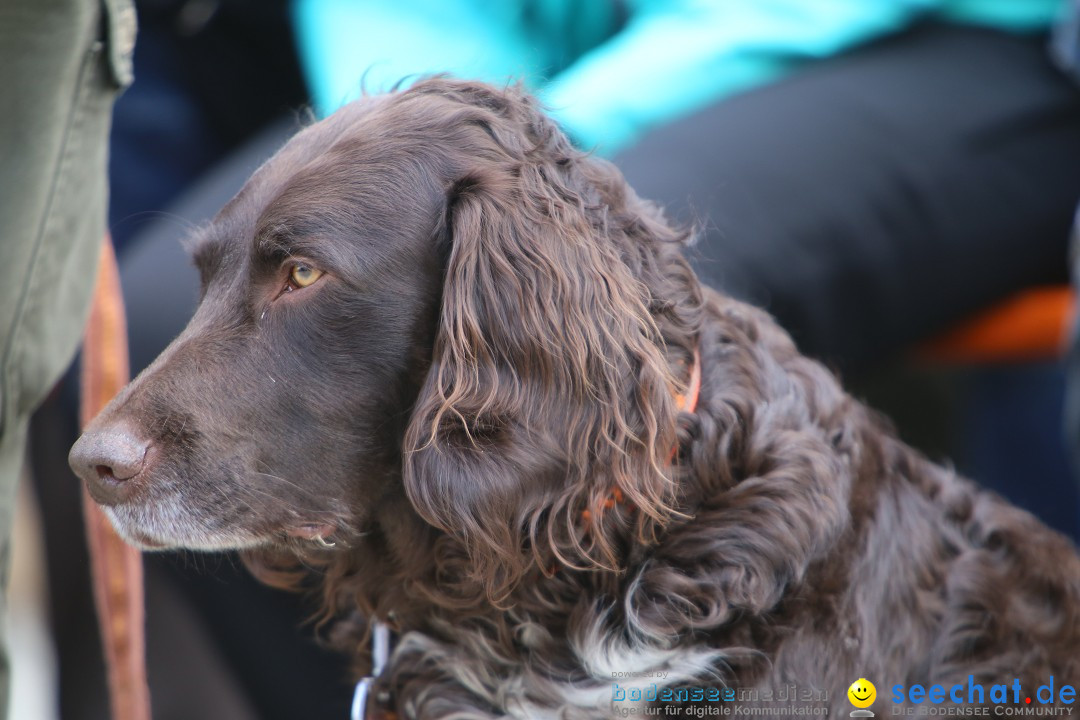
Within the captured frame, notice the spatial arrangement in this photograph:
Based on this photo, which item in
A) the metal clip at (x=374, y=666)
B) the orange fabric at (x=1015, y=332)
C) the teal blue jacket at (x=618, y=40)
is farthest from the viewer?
the orange fabric at (x=1015, y=332)

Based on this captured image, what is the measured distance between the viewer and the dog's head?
5.41 ft

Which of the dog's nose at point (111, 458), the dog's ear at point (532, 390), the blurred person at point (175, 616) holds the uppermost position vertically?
the dog's ear at point (532, 390)

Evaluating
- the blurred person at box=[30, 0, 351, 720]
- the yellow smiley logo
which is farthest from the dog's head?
the blurred person at box=[30, 0, 351, 720]

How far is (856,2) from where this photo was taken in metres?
3.03

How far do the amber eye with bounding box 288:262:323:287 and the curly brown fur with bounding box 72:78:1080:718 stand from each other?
0.06 ft

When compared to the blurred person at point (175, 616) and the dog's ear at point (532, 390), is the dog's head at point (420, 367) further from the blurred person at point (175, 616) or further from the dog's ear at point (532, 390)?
the blurred person at point (175, 616)

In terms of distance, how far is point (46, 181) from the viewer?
71.4 inches

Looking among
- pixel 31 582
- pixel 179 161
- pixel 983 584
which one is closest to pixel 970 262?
pixel 983 584

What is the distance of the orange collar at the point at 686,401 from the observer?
1.71 metres

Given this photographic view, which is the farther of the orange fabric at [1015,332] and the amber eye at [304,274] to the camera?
the orange fabric at [1015,332]

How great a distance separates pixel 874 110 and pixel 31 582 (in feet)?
11.9

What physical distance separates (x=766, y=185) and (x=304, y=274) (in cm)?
153

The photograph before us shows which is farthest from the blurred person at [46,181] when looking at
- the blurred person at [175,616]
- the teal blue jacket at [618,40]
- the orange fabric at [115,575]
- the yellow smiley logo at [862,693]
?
the yellow smiley logo at [862,693]

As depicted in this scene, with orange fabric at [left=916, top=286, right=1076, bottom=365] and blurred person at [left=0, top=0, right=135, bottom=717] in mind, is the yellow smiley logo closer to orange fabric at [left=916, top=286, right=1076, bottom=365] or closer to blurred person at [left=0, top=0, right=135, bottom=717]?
blurred person at [left=0, top=0, right=135, bottom=717]
